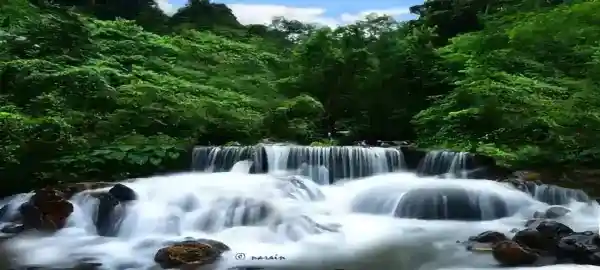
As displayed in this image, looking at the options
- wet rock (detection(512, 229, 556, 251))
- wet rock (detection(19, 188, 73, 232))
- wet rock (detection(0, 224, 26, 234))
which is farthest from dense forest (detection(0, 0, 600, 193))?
wet rock (detection(512, 229, 556, 251))

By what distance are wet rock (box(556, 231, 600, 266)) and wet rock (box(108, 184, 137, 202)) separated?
6.16m

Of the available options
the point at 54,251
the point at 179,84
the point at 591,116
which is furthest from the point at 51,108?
the point at 591,116

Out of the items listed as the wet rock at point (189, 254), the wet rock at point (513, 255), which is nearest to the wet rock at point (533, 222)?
the wet rock at point (513, 255)

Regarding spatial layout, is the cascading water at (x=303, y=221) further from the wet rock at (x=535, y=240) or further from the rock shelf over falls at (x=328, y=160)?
the wet rock at (x=535, y=240)

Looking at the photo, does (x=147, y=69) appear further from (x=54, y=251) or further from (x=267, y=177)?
(x=54, y=251)

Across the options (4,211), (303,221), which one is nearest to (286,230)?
(303,221)

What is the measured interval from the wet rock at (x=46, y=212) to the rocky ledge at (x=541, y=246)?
19.0 feet

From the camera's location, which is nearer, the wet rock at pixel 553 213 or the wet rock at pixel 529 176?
the wet rock at pixel 553 213

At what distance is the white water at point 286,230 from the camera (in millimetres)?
7719

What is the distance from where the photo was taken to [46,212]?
925 centimetres

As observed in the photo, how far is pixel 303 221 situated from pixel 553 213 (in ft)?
12.7

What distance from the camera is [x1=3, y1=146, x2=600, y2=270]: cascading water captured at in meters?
7.81

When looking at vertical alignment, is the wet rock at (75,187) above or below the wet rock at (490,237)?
above

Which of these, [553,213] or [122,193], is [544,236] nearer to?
[553,213]
